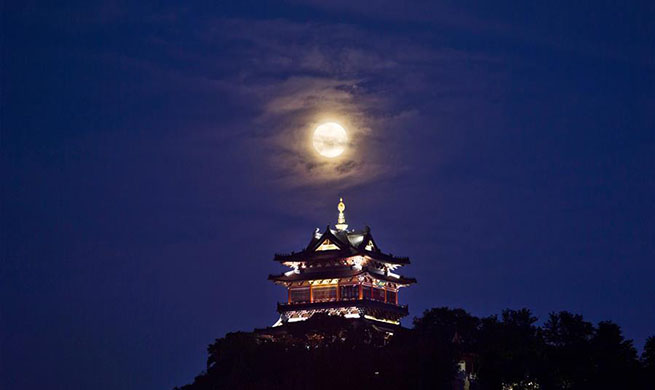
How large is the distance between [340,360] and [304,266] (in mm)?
20599

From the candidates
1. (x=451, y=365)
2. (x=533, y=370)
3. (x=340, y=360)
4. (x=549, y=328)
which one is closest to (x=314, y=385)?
(x=340, y=360)

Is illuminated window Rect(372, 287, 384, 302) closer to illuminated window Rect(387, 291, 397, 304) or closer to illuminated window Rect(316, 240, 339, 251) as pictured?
illuminated window Rect(387, 291, 397, 304)

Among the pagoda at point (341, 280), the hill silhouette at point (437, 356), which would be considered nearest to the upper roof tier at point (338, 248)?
the pagoda at point (341, 280)

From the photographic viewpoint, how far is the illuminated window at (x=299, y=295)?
8106cm

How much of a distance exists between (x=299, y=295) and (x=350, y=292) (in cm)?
435

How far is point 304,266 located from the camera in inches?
3248

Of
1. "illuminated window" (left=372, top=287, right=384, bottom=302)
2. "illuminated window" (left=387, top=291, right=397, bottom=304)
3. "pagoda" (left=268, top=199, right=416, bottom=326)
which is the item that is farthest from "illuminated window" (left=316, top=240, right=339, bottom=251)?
"illuminated window" (left=387, top=291, right=397, bottom=304)

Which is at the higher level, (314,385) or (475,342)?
(475,342)

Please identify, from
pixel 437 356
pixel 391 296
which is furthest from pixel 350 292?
pixel 437 356

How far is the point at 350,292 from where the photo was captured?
7975cm

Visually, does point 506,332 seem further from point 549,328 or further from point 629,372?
point 629,372

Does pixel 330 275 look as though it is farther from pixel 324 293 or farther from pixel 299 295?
pixel 299 295

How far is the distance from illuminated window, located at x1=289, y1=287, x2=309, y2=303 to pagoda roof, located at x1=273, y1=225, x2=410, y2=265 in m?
2.37

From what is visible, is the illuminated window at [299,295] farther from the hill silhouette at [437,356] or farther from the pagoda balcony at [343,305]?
the hill silhouette at [437,356]
